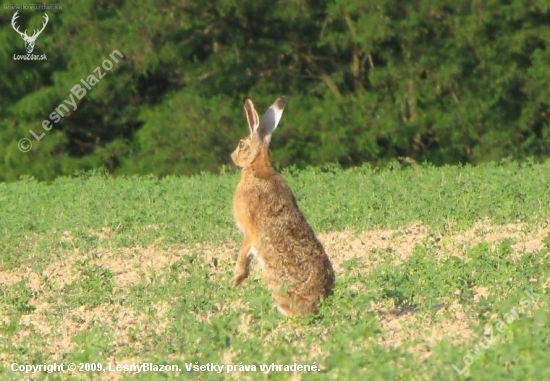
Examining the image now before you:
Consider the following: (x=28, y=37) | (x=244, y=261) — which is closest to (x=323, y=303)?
(x=244, y=261)

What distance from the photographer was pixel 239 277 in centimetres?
823

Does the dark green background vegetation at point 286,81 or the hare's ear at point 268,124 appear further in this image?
the dark green background vegetation at point 286,81

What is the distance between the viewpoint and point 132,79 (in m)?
26.9

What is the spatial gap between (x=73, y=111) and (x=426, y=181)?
13870 millimetres

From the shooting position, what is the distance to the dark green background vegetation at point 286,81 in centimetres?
2452

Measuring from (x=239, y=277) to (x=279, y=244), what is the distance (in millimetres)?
539

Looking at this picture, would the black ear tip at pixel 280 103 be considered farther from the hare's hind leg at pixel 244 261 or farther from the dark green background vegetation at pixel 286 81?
the dark green background vegetation at pixel 286 81

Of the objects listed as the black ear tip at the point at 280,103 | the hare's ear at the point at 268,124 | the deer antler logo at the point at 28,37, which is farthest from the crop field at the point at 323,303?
the deer antler logo at the point at 28,37

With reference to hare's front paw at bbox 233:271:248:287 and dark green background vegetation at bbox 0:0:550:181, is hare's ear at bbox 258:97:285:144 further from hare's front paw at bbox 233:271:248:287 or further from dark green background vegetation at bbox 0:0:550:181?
dark green background vegetation at bbox 0:0:550:181

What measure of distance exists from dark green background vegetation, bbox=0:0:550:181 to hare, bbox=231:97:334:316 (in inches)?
641

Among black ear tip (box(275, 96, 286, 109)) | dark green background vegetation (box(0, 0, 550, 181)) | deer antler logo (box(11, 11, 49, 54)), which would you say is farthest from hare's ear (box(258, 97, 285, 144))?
deer antler logo (box(11, 11, 49, 54))

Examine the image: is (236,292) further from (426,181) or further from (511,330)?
(426,181)

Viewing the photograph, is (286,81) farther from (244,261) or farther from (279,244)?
(279,244)

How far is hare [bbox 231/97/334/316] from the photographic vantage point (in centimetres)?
762
